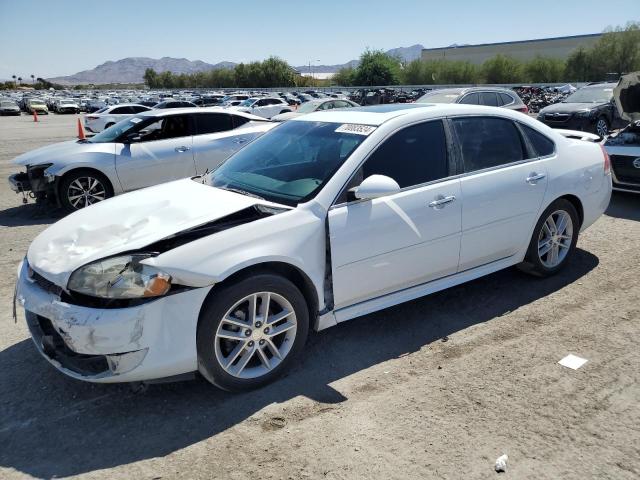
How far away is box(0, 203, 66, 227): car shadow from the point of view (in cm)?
777

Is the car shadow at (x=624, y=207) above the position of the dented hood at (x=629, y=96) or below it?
below

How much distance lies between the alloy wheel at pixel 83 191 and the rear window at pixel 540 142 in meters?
6.32

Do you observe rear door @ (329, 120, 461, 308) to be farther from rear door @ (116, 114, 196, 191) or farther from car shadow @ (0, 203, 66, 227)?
car shadow @ (0, 203, 66, 227)

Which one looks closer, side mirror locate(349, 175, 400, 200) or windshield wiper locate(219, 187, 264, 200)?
side mirror locate(349, 175, 400, 200)

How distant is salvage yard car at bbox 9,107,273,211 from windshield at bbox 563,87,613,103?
470 inches

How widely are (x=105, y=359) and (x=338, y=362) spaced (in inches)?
59.8

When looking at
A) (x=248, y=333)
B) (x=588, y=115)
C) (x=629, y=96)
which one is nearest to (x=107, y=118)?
(x=588, y=115)

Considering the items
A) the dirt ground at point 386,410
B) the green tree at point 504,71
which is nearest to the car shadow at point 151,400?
the dirt ground at point 386,410

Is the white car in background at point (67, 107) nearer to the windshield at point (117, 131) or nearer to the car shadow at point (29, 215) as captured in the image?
the car shadow at point (29, 215)

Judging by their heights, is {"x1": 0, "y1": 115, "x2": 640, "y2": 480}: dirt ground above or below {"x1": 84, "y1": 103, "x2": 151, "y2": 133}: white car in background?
below

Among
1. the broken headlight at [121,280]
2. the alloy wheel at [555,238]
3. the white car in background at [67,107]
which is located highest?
the white car in background at [67,107]

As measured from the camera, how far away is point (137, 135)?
837 cm

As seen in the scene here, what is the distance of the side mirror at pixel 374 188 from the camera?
343 cm

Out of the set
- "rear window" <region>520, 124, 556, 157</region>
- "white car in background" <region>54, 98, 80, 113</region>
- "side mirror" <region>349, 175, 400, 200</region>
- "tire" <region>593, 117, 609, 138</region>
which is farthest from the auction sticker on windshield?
"white car in background" <region>54, 98, 80, 113</region>
